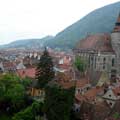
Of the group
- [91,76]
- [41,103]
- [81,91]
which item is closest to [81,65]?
[91,76]

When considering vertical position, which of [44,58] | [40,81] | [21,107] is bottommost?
[21,107]

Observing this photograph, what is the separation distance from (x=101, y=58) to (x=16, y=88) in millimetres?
30127

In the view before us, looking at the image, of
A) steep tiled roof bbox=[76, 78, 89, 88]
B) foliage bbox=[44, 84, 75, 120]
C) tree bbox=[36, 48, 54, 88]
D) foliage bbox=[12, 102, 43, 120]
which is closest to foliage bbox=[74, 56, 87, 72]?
steep tiled roof bbox=[76, 78, 89, 88]

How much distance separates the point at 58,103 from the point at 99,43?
40410mm

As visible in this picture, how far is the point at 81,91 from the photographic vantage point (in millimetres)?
63719

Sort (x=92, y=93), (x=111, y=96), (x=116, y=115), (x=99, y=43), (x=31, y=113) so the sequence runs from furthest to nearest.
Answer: (x=99, y=43) < (x=92, y=93) < (x=111, y=96) < (x=31, y=113) < (x=116, y=115)

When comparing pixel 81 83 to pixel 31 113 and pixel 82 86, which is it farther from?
pixel 31 113

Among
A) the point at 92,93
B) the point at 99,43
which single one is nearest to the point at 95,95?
the point at 92,93

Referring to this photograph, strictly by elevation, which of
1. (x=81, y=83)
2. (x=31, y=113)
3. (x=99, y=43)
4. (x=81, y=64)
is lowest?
(x=31, y=113)

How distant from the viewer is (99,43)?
280 feet

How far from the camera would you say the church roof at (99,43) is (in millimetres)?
84281

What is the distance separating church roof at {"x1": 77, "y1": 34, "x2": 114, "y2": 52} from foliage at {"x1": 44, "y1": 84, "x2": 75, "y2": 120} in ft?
123

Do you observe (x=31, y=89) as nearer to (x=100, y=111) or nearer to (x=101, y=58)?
(x=100, y=111)

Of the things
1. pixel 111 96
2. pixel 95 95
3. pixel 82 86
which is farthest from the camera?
pixel 82 86
